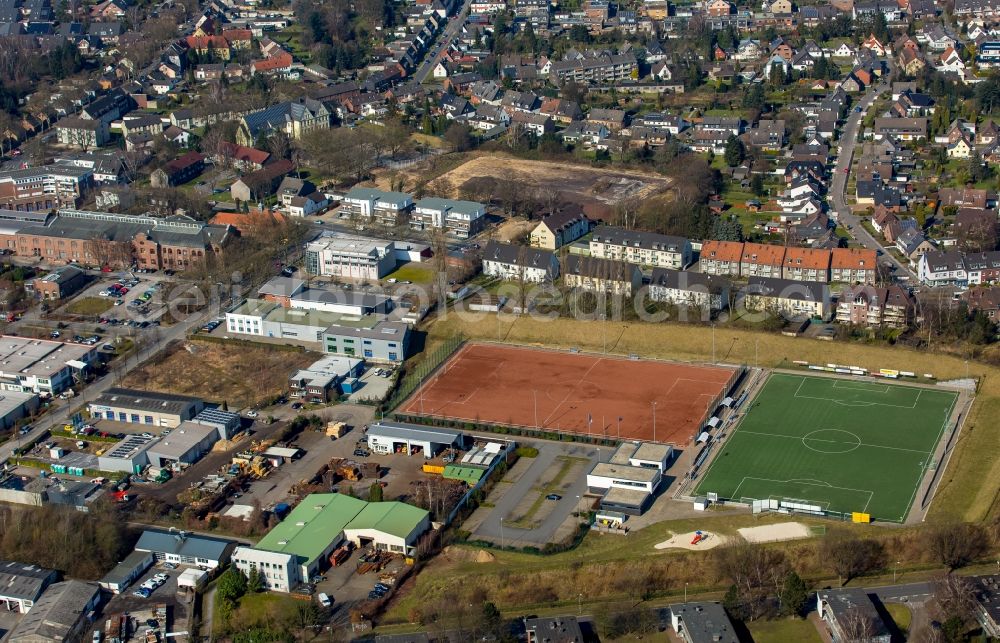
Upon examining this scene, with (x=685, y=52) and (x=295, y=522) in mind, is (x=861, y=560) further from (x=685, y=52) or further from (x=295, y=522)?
(x=685, y=52)

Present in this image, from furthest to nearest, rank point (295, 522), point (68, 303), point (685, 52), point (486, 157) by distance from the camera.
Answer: point (685, 52) < point (486, 157) < point (68, 303) < point (295, 522)

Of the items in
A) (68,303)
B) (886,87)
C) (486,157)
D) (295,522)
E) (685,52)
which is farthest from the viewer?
(685,52)

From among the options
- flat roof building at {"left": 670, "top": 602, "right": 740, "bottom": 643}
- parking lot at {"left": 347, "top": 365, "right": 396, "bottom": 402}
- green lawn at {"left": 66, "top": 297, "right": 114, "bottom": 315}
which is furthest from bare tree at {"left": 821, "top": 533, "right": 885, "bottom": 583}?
green lawn at {"left": 66, "top": 297, "right": 114, "bottom": 315}

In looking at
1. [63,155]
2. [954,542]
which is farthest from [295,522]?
[63,155]

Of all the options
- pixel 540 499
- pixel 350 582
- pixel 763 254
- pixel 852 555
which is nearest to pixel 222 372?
pixel 540 499

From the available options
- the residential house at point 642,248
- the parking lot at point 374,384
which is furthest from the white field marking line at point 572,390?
the residential house at point 642,248

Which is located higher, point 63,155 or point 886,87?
point 886,87

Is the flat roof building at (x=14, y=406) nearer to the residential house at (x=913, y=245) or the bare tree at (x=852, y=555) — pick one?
the bare tree at (x=852, y=555)
